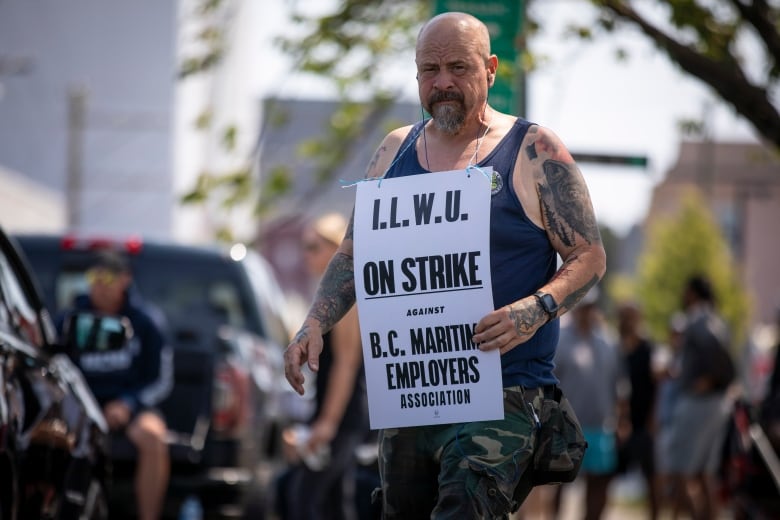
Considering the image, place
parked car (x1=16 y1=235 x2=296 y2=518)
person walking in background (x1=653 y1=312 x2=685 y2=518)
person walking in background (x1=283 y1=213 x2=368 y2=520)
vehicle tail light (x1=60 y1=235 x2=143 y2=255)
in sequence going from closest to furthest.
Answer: person walking in background (x1=283 y1=213 x2=368 y2=520), parked car (x1=16 y1=235 x2=296 y2=518), vehicle tail light (x1=60 y1=235 x2=143 y2=255), person walking in background (x1=653 y1=312 x2=685 y2=518)

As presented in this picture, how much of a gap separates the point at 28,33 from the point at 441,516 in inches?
1846

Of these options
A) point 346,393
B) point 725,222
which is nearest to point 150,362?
point 346,393

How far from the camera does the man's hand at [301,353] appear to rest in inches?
175

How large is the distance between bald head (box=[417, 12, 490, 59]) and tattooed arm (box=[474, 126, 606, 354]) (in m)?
0.31

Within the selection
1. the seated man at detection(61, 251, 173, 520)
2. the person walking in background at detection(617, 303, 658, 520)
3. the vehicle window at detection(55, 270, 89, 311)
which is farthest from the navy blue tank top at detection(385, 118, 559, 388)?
the person walking in background at detection(617, 303, 658, 520)

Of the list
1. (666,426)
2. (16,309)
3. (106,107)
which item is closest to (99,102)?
(106,107)

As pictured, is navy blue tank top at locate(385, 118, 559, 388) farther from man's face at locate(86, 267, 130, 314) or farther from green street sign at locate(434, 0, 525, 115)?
man's face at locate(86, 267, 130, 314)

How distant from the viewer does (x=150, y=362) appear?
8461 millimetres

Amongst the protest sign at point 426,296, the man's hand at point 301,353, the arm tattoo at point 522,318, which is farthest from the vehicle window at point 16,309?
the arm tattoo at point 522,318

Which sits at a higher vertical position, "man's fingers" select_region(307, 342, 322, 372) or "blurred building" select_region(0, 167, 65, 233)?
"blurred building" select_region(0, 167, 65, 233)

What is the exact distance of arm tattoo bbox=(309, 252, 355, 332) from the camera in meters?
4.64

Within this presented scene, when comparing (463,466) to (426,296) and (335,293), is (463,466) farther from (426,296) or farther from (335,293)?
(335,293)

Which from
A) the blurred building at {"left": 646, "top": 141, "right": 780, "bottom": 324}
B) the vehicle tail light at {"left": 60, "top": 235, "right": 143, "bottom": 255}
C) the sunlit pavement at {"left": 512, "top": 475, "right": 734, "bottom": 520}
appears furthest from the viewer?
the blurred building at {"left": 646, "top": 141, "right": 780, "bottom": 324}

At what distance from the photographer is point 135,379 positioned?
8516 millimetres
